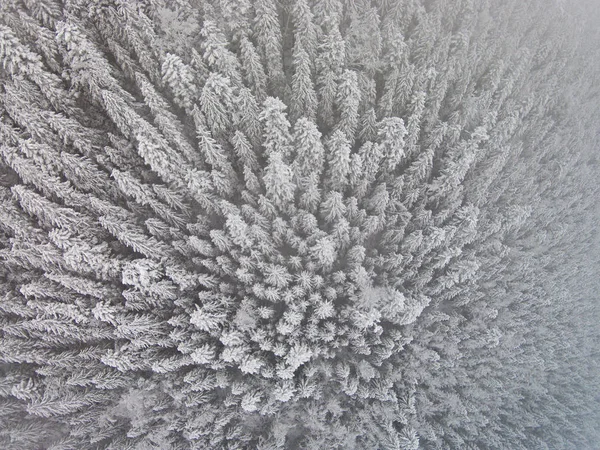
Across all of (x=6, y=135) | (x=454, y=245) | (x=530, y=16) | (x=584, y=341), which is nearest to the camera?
(x=6, y=135)

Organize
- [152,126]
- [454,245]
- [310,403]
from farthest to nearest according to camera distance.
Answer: [454,245] < [310,403] < [152,126]

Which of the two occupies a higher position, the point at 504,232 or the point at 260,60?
the point at 260,60

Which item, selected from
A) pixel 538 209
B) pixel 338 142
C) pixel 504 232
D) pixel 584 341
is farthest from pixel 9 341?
→ pixel 584 341

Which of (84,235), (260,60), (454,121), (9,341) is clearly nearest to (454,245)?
(454,121)

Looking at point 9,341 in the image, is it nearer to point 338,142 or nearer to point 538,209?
point 338,142

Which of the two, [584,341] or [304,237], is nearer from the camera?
[304,237]

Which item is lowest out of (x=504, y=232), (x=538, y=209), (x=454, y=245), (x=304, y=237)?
(x=304, y=237)

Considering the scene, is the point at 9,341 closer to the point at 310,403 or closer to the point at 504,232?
the point at 310,403
